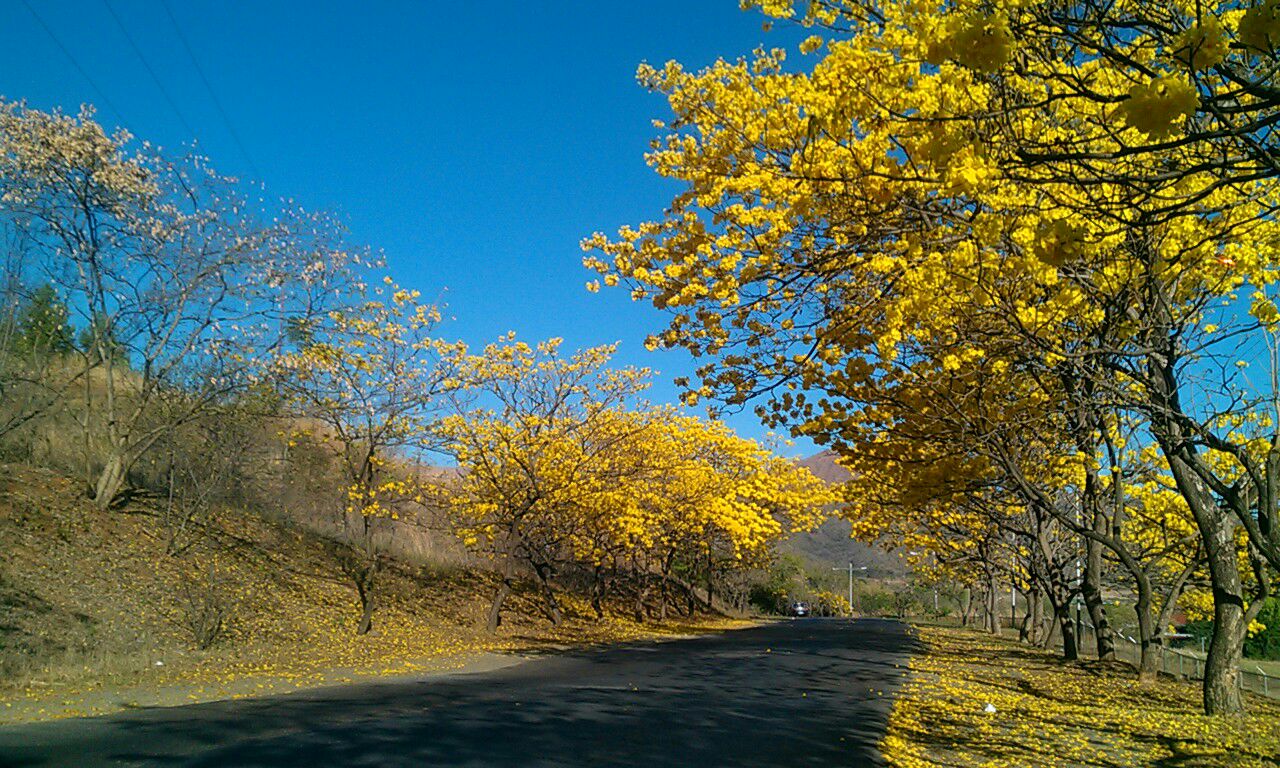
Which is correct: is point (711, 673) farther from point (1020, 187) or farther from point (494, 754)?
point (1020, 187)

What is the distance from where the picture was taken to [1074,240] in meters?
3.77

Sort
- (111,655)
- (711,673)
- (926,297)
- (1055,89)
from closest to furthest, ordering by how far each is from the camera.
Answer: (1055,89)
(926,297)
(111,655)
(711,673)

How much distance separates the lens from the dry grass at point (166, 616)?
995cm

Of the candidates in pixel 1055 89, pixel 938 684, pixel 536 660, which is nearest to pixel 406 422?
pixel 536 660

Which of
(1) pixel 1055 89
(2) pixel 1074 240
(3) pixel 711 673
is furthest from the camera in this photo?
(3) pixel 711 673

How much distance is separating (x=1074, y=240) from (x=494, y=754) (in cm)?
558

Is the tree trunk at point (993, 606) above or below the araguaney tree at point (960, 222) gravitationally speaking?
below

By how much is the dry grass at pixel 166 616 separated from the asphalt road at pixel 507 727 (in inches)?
53.6

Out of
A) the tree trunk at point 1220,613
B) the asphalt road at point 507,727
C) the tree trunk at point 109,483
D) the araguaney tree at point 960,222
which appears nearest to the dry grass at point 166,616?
the tree trunk at point 109,483

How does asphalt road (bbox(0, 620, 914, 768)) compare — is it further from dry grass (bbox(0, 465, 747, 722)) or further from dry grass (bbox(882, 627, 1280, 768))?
dry grass (bbox(0, 465, 747, 722))

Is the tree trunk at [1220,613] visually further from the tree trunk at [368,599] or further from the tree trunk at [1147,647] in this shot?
the tree trunk at [368,599]

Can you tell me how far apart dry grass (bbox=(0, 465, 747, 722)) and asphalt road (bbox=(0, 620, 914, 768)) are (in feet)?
4.46

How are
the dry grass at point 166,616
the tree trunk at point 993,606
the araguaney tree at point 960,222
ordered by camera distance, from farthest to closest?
the tree trunk at point 993,606
the dry grass at point 166,616
the araguaney tree at point 960,222

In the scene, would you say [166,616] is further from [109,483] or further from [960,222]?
[960,222]
